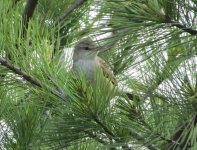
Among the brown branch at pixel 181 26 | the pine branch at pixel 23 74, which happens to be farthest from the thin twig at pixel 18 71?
the brown branch at pixel 181 26

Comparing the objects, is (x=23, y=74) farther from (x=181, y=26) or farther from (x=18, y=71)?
(x=181, y=26)

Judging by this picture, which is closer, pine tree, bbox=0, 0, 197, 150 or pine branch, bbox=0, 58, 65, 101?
pine tree, bbox=0, 0, 197, 150

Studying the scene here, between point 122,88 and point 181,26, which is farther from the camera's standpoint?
point 122,88

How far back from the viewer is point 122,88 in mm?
1774

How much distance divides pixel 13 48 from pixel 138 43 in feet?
1.22

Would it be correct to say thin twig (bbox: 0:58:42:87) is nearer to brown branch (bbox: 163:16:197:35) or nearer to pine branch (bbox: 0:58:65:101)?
pine branch (bbox: 0:58:65:101)

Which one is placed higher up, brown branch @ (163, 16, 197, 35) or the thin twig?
brown branch @ (163, 16, 197, 35)

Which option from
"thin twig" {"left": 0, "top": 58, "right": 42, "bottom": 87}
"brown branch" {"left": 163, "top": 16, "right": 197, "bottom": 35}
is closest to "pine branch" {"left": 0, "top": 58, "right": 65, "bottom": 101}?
"thin twig" {"left": 0, "top": 58, "right": 42, "bottom": 87}

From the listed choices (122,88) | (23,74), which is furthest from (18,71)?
(122,88)

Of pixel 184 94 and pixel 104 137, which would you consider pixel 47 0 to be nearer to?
pixel 104 137

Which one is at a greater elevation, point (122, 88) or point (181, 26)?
point (181, 26)

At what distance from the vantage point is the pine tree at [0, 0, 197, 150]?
1.51 metres

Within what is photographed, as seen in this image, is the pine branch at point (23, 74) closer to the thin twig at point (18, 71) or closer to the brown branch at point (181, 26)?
the thin twig at point (18, 71)

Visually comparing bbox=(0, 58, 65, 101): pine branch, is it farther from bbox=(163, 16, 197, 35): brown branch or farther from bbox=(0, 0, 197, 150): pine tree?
bbox=(163, 16, 197, 35): brown branch
